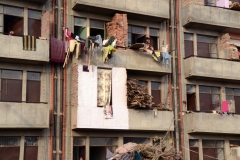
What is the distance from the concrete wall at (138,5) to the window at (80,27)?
117 cm

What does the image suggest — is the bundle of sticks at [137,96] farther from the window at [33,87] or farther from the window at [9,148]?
the window at [9,148]

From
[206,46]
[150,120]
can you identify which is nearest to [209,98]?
[206,46]

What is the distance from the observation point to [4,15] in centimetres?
1973

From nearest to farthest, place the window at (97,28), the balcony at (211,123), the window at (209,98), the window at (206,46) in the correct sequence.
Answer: the window at (97,28) → the balcony at (211,123) → the window at (209,98) → the window at (206,46)

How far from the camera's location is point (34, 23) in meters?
20.3

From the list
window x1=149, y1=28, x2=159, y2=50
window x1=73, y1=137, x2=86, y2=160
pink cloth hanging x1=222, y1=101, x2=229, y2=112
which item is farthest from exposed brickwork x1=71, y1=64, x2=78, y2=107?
pink cloth hanging x1=222, y1=101, x2=229, y2=112

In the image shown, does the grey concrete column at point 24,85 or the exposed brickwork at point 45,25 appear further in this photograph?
the exposed brickwork at point 45,25

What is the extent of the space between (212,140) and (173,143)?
268 cm

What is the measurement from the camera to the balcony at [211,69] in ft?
75.6

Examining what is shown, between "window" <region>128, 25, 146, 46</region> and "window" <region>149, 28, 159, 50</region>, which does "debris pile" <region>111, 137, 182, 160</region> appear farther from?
"window" <region>149, 28, 159, 50</region>

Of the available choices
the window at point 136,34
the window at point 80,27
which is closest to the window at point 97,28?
the window at point 80,27

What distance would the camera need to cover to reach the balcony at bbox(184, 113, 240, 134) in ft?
73.4

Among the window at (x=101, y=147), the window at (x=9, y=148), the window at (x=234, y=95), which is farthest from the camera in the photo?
the window at (x=234, y=95)

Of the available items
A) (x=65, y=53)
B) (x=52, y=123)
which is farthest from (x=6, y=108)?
(x=65, y=53)
